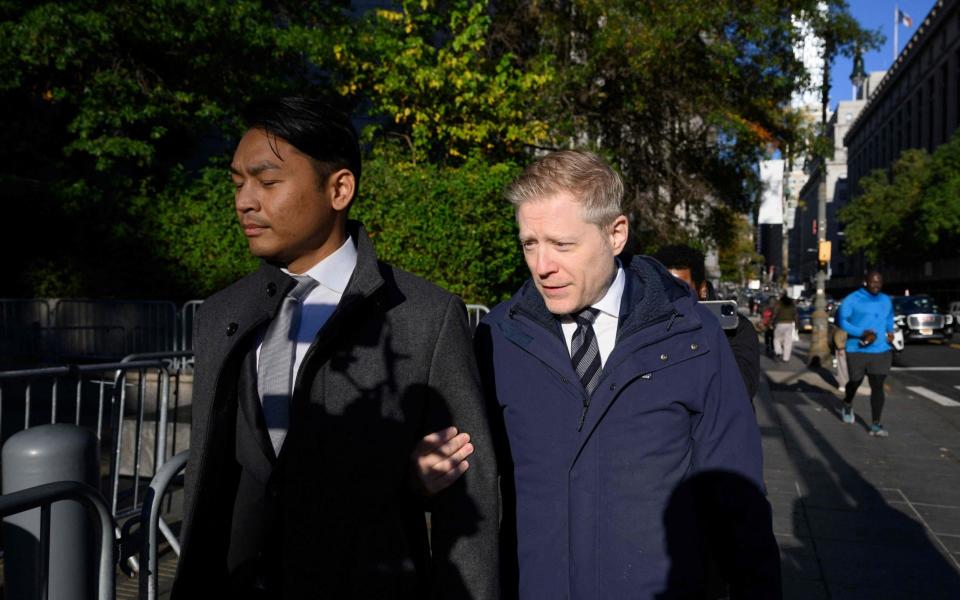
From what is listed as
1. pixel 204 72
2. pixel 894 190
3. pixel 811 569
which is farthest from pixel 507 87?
pixel 894 190

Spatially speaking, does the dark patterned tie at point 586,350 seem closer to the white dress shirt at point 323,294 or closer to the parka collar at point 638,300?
the parka collar at point 638,300

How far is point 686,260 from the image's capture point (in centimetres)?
525

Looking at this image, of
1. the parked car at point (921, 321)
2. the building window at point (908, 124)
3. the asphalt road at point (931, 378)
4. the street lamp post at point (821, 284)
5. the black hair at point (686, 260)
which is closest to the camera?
the black hair at point (686, 260)

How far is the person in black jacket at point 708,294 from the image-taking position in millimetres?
4336

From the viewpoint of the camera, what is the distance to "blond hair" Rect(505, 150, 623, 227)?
211 centimetres

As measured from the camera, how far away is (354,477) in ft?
5.95

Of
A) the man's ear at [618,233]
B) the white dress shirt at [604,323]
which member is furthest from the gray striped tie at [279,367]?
the man's ear at [618,233]

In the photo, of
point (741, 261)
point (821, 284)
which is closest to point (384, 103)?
point (821, 284)

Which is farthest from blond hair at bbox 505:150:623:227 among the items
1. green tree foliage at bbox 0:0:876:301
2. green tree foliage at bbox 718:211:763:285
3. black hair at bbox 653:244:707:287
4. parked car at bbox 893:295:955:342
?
parked car at bbox 893:295:955:342

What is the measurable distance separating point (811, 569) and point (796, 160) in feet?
42.3

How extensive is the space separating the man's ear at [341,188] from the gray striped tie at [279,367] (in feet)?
0.76

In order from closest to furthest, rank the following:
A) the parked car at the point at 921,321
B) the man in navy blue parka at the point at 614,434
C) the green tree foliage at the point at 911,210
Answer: the man in navy blue parka at the point at 614,434
the parked car at the point at 921,321
the green tree foliage at the point at 911,210

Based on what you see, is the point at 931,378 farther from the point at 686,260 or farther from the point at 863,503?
the point at 686,260

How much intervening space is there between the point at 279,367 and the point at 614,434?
85cm
